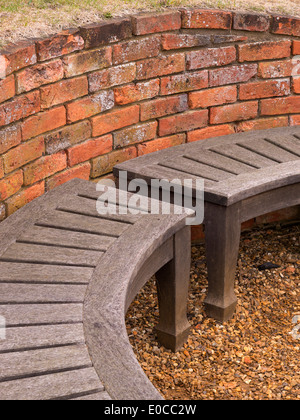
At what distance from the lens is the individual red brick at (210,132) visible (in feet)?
10.7

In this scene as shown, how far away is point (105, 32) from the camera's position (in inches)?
109

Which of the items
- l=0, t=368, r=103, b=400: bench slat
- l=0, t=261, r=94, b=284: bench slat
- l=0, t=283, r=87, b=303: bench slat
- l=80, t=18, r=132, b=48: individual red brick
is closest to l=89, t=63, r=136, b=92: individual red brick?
l=80, t=18, r=132, b=48: individual red brick

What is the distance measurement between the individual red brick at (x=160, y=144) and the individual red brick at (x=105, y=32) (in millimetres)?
518

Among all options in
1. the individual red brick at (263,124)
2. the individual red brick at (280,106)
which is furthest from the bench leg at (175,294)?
the individual red brick at (280,106)

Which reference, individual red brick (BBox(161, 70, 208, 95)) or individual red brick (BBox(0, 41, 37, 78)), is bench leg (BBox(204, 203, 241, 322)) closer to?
individual red brick (BBox(161, 70, 208, 95))

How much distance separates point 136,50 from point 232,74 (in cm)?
56

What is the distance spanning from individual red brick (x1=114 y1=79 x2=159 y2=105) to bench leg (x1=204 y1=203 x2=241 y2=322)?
63cm

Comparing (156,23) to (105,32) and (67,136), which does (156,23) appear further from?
(67,136)

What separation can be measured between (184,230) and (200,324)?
2.02 ft

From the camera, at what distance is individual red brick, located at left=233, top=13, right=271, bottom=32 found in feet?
10.3

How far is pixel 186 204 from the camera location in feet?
9.09

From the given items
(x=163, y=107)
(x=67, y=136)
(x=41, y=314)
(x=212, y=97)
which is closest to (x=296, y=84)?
(x=212, y=97)

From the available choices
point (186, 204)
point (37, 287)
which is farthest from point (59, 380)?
point (186, 204)
